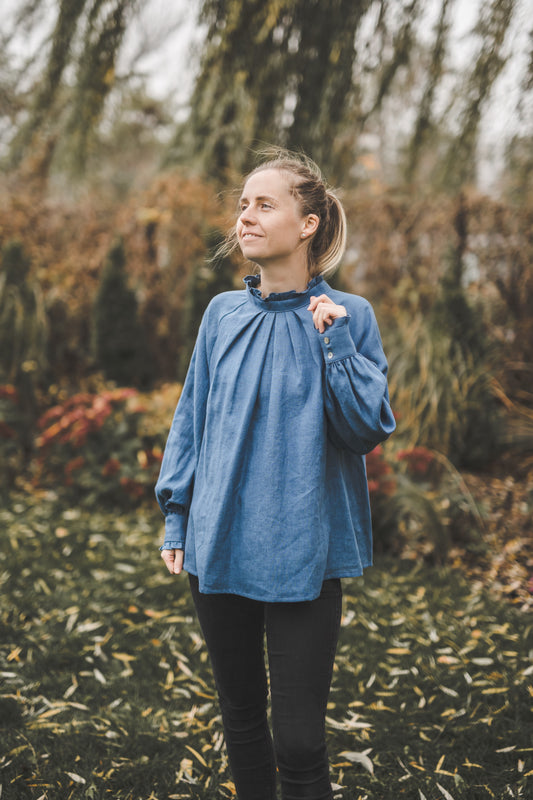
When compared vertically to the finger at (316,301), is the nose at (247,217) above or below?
above

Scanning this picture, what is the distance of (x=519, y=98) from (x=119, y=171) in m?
12.0

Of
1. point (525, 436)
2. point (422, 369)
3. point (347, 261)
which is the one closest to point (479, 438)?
point (525, 436)

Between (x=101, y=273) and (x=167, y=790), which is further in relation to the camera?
(x=101, y=273)

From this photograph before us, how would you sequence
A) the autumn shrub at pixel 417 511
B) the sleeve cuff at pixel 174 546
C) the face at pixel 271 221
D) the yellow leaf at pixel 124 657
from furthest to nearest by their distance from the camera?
the autumn shrub at pixel 417 511, the yellow leaf at pixel 124 657, the sleeve cuff at pixel 174 546, the face at pixel 271 221

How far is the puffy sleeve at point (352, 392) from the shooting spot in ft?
4.02

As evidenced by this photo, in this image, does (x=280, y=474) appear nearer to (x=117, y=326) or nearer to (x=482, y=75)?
(x=482, y=75)

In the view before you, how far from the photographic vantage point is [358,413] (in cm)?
123

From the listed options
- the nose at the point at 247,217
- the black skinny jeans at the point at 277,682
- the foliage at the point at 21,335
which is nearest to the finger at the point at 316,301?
the nose at the point at 247,217

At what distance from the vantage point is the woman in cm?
125

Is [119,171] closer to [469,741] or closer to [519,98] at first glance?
[519,98]

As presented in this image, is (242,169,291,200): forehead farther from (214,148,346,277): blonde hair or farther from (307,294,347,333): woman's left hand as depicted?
(307,294,347,333): woman's left hand

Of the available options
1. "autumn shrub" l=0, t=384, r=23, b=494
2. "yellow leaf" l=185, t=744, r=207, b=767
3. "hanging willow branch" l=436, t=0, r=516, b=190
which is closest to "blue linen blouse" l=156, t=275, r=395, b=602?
"yellow leaf" l=185, t=744, r=207, b=767

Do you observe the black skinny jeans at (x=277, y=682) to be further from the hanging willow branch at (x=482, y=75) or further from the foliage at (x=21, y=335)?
the foliage at (x=21, y=335)

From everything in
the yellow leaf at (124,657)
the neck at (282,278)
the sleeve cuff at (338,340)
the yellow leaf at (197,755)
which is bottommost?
the yellow leaf at (124,657)
